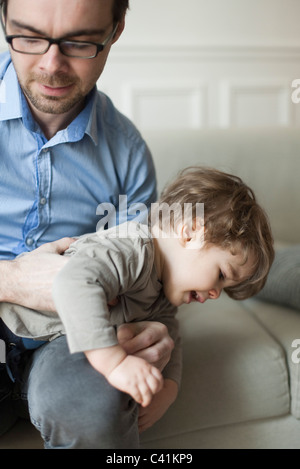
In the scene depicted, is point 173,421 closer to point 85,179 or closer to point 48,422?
point 48,422

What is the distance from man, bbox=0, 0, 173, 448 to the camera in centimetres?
89

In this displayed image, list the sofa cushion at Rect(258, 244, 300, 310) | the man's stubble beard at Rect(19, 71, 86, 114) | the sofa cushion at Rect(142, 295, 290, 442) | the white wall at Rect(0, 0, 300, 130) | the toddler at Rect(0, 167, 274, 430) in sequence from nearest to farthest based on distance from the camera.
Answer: the toddler at Rect(0, 167, 274, 430) → the man's stubble beard at Rect(19, 71, 86, 114) → the sofa cushion at Rect(142, 295, 290, 442) → the sofa cushion at Rect(258, 244, 300, 310) → the white wall at Rect(0, 0, 300, 130)

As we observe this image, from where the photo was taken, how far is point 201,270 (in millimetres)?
1038

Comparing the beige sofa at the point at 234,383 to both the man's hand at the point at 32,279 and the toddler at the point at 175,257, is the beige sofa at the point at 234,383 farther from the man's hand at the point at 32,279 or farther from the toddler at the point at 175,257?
the man's hand at the point at 32,279

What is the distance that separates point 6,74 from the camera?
3.90 feet

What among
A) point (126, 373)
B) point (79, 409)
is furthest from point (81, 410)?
point (126, 373)

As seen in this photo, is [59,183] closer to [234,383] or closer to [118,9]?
[118,9]

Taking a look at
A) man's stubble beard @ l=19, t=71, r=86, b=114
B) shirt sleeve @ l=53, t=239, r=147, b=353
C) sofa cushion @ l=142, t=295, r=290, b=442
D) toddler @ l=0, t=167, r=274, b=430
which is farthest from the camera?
sofa cushion @ l=142, t=295, r=290, b=442

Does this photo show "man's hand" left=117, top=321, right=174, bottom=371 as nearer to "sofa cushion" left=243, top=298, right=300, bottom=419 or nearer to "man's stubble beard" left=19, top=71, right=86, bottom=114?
"sofa cushion" left=243, top=298, right=300, bottom=419

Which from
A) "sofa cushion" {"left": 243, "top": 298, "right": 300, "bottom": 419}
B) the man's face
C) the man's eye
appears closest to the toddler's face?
the man's eye

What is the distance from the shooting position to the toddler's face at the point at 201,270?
3.41 feet

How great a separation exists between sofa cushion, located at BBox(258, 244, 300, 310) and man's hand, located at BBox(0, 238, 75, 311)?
2.39 feet

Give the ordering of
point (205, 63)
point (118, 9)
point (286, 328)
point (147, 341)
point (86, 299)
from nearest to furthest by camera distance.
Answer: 1. point (86, 299)
2. point (147, 341)
3. point (118, 9)
4. point (286, 328)
5. point (205, 63)

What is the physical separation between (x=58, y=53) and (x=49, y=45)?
2 centimetres
